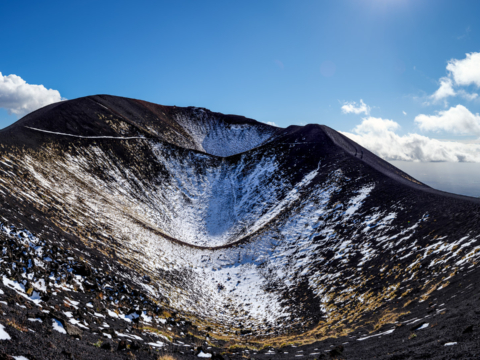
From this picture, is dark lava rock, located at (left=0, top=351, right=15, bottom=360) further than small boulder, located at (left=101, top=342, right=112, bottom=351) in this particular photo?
No

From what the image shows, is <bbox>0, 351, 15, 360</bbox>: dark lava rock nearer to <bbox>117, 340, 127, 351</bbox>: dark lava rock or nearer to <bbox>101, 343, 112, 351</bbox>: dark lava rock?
<bbox>101, 343, 112, 351</bbox>: dark lava rock

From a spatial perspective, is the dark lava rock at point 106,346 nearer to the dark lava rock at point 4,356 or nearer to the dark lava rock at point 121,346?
the dark lava rock at point 121,346

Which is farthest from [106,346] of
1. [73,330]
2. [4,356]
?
[4,356]

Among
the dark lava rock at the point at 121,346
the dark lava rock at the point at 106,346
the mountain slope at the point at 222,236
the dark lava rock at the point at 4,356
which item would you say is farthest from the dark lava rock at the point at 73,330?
the dark lava rock at the point at 4,356

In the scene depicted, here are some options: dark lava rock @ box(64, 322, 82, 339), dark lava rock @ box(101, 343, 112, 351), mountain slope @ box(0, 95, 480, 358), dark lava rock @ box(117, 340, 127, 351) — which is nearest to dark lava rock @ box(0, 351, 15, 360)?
dark lava rock @ box(64, 322, 82, 339)

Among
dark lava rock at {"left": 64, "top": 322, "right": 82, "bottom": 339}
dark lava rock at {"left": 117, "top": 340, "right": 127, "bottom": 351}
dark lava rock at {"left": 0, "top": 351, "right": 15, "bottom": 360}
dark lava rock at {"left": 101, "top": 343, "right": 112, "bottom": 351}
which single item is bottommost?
dark lava rock at {"left": 117, "top": 340, "right": 127, "bottom": 351}

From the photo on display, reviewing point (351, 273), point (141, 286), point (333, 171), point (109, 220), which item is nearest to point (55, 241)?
point (141, 286)

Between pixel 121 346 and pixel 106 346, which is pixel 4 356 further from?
pixel 121 346

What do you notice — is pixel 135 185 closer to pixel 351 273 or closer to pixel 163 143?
pixel 163 143
